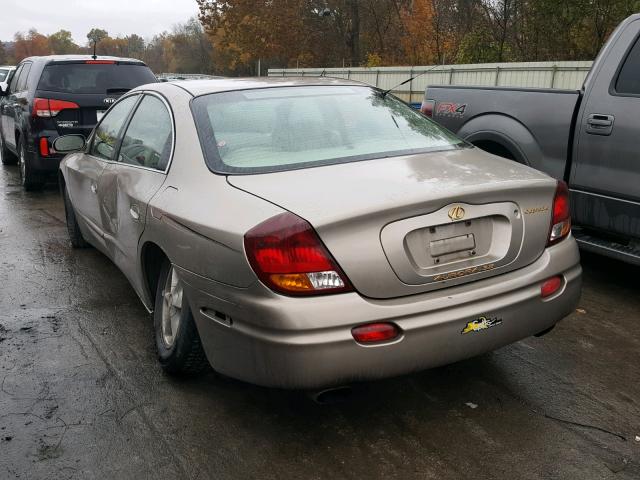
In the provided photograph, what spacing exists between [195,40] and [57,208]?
8649cm

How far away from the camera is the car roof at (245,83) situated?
3799mm

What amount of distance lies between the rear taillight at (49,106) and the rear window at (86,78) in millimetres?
189

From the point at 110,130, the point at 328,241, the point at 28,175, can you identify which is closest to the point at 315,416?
the point at 328,241

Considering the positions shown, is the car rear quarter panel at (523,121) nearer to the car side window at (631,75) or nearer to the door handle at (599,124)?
the door handle at (599,124)

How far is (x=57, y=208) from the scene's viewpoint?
26.8 feet

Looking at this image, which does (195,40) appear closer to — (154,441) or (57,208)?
(57,208)

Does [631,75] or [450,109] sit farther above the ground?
[631,75]

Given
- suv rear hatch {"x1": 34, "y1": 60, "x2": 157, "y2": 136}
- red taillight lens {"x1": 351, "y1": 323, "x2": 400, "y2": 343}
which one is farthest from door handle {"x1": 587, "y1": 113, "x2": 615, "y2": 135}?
suv rear hatch {"x1": 34, "y1": 60, "x2": 157, "y2": 136}

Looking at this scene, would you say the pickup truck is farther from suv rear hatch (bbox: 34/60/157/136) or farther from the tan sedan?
suv rear hatch (bbox: 34/60/157/136)

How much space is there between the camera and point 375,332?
8.58ft

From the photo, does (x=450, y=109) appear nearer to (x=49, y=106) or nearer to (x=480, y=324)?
(x=480, y=324)

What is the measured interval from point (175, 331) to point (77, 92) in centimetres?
610

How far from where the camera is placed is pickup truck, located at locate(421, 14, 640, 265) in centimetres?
448

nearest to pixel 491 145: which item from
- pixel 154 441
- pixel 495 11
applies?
pixel 154 441
